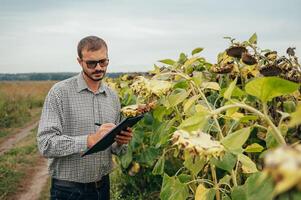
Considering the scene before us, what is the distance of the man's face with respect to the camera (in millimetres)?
2693

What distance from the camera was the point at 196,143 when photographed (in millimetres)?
913

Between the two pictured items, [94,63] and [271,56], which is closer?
[271,56]

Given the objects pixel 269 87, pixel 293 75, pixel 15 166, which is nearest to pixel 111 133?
pixel 293 75

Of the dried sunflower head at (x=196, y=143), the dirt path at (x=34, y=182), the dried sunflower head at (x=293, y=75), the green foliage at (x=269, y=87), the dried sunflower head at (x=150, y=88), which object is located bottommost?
the dirt path at (x=34, y=182)

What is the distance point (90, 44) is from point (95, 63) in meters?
0.12

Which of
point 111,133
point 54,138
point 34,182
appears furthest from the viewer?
point 34,182

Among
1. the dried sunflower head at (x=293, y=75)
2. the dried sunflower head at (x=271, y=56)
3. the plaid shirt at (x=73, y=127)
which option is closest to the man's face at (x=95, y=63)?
the plaid shirt at (x=73, y=127)

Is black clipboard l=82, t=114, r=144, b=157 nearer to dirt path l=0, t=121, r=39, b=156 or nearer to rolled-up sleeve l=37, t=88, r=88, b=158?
rolled-up sleeve l=37, t=88, r=88, b=158

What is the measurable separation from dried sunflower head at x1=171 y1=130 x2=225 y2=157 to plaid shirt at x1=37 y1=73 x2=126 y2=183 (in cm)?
167

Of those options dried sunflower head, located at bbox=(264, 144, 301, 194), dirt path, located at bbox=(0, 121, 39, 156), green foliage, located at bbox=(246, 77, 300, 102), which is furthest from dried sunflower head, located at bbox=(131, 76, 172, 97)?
dirt path, located at bbox=(0, 121, 39, 156)

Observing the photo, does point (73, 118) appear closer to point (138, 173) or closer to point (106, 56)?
point (106, 56)

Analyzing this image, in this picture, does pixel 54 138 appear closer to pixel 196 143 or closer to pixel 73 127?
pixel 73 127

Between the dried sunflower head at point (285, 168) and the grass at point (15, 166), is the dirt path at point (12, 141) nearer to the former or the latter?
the grass at point (15, 166)

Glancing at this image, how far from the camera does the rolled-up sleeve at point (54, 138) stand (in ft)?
8.36
